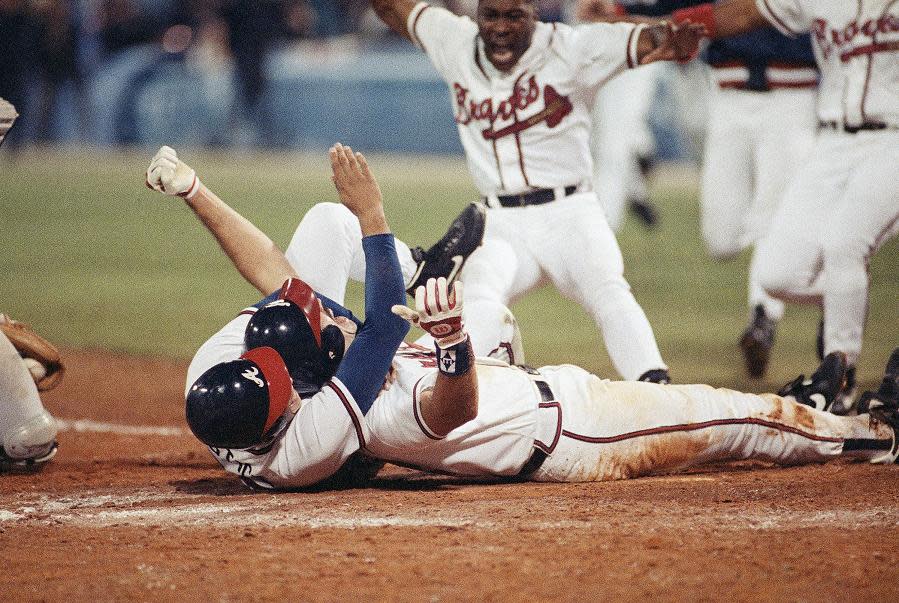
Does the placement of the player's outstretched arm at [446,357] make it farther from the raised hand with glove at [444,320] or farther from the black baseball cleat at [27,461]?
the black baseball cleat at [27,461]

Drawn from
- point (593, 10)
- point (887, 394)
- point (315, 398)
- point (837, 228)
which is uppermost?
point (593, 10)

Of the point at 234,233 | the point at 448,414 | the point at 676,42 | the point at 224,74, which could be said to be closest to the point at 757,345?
the point at 676,42

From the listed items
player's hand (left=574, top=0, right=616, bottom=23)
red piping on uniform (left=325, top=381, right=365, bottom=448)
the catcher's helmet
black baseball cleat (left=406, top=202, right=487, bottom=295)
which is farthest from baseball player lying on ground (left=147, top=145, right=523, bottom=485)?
player's hand (left=574, top=0, right=616, bottom=23)

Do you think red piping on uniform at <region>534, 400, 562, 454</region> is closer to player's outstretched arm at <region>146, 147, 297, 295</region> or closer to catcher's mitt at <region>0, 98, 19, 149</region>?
player's outstretched arm at <region>146, 147, 297, 295</region>

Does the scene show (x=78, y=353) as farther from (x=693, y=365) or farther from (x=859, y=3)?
(x=859, y=3)

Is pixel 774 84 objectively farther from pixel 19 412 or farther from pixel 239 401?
pixel 19 412

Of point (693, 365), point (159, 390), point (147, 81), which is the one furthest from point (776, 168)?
point (147, 81)
